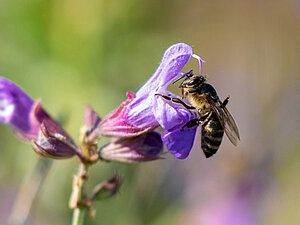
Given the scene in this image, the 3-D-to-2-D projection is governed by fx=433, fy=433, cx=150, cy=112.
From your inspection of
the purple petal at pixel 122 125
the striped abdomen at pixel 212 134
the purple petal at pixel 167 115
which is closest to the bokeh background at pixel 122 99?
the striped abdomen at pixel 212 134

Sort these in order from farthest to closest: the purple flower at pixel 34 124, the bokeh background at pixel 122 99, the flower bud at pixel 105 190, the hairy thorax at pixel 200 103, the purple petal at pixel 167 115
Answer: the bokeh background at pixel 122 99 → the hairy thorax at pixel 200 103 → the flower bud at pixel 105 190 → the purple flower at pixel 34 124 → the purple petal at pixel 167 115

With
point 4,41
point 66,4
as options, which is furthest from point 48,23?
point 4,41

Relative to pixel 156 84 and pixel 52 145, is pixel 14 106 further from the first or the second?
pixel 156 84

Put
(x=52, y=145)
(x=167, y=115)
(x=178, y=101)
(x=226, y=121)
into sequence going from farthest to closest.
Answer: (x=226, y=121)
(x=178, y=101)
(x=52, y=145)
(x=167, y=115)

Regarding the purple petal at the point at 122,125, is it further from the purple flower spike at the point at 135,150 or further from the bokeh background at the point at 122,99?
the bokeh background at the point at 122,99

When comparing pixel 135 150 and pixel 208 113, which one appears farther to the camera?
pixel 208 113

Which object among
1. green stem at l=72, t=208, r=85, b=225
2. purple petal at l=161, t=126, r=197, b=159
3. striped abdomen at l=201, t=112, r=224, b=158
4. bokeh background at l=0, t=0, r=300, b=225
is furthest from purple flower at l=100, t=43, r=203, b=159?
bokeh background at l=0, t=0, r=300, b=225

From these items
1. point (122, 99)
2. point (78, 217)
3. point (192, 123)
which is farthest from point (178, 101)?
point (122, 99)

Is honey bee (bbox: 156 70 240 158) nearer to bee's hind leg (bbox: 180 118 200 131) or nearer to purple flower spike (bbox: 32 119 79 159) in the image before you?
bee's hind leg (bbox: 180 118 200 131)
